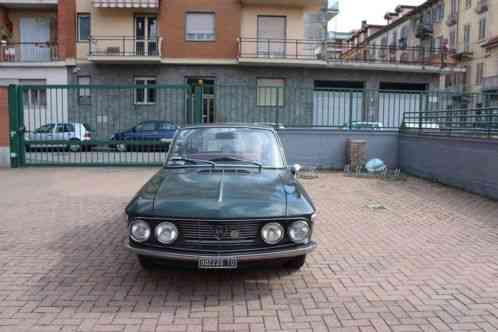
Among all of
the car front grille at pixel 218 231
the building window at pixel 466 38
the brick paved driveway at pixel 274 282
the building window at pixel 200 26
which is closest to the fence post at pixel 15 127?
the brick paved driveway at pixel 274 282

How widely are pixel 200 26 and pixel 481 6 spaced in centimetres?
3166

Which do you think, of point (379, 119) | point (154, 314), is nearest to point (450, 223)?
point (154, 314)

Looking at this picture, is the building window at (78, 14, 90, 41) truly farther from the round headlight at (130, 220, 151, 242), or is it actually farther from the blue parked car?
the round headlight at (130, 220, 151, 242)

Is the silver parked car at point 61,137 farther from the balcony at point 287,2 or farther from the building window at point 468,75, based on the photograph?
the building window at point 468,75

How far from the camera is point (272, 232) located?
14.0 ft

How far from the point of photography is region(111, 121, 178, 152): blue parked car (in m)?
14.5

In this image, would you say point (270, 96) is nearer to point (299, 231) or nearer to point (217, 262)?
point (299, 231)

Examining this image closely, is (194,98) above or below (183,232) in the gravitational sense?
above

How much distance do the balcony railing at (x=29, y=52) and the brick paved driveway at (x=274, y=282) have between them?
22.7 meters

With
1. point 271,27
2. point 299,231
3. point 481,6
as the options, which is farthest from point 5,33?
point 481,6

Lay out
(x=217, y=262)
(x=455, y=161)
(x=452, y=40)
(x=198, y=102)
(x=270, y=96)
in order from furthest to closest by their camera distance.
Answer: (x=452, y=40) < (x=270, y=96) < (x=198, y=102) < (x=455, y=161) < (x=217, y=262)

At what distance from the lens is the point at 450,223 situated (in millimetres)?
7555

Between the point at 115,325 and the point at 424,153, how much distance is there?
1100cm

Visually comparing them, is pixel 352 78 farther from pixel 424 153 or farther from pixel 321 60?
pixel 424 153
